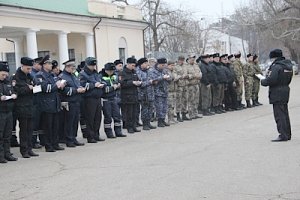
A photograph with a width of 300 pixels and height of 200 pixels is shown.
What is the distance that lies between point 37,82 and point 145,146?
2.57 meters

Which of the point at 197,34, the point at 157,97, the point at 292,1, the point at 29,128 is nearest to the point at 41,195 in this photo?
the point at 29,128

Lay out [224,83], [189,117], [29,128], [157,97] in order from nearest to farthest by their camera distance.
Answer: [29,128] → [157,97] → [189,117] → [224,83]

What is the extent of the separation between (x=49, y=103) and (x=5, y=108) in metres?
1.24

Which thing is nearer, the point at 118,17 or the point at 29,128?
the point at 29,128

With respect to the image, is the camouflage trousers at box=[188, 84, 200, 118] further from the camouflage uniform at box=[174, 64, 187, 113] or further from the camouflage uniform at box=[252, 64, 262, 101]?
the camouflage uniform at box=[252, 64, 262, 101]

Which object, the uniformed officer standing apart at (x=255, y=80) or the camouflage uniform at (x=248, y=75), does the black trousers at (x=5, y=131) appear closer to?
the camouflage uniform at (x=248, y=75)

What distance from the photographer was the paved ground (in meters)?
6.50

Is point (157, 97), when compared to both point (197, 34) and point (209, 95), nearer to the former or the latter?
point (209, 95)

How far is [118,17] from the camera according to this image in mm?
34094

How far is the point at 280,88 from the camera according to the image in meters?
10.1

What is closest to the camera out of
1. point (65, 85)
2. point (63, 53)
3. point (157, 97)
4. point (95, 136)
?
point (65, 85)

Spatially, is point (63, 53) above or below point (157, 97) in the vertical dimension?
above

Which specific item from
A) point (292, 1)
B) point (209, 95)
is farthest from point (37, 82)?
point (292, 1)

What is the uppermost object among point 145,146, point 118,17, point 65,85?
point 118,17
